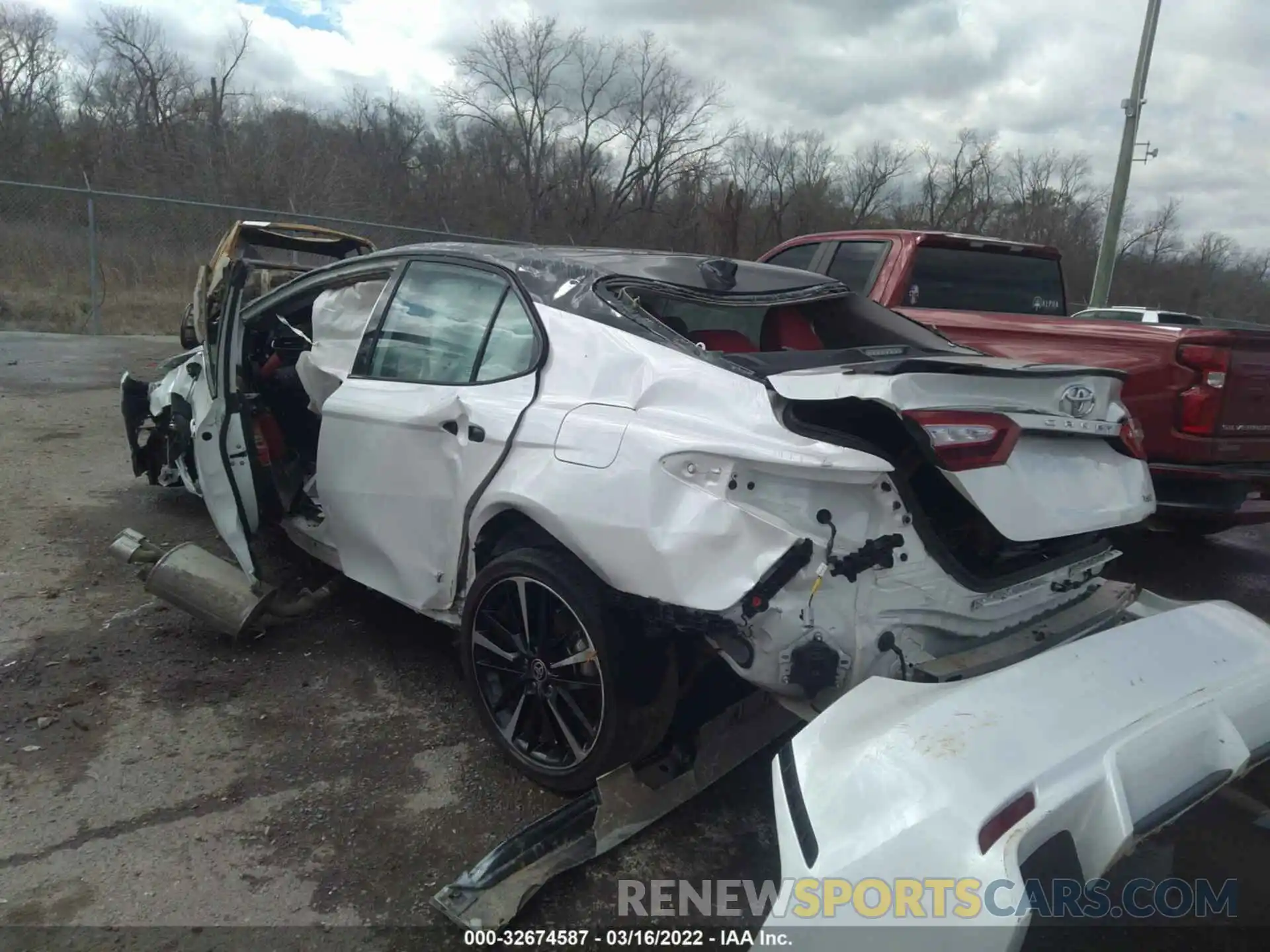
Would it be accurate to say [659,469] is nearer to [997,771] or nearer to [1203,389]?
[997,771]

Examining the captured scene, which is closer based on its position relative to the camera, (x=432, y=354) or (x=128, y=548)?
(x=432, y=354)

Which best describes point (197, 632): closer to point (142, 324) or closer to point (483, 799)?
point (483, 799)

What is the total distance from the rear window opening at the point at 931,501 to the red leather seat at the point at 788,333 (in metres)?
1.23

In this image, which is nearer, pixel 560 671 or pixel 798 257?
pixel 560 671

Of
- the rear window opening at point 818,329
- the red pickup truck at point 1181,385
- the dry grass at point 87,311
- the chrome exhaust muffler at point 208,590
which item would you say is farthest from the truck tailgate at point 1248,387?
the dry grass at point 87,311

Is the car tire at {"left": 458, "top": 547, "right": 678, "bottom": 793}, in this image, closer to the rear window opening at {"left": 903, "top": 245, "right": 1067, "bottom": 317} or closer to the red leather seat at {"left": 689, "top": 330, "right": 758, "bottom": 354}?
the red leather seat at {"left": 689, "top": 330, "right": 758, "bottom": 354}

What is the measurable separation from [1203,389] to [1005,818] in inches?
142

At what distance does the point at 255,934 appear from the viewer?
2.26m

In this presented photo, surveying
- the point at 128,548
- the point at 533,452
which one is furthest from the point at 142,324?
the point at 533,452

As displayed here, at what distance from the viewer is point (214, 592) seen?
A: 3750 mm

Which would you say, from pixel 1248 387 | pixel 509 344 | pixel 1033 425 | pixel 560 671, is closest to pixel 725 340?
pixel 509 344

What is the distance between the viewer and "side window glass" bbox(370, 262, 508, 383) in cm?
324

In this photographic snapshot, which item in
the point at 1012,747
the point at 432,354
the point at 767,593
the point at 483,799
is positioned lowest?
the point at 483,799

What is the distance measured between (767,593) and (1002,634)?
85 cm
